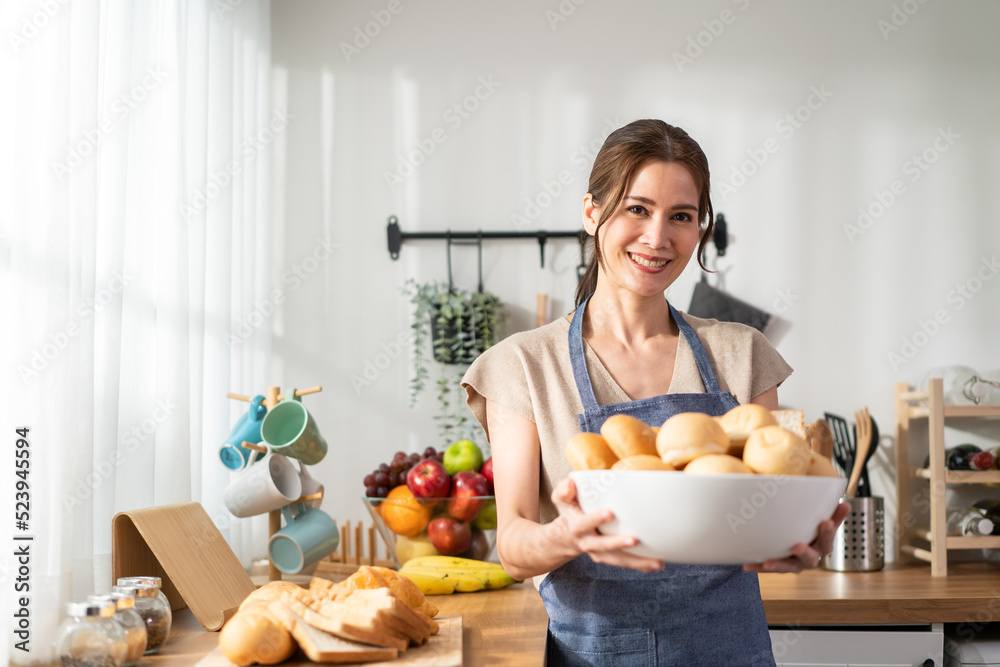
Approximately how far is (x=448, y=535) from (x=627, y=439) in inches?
38.0

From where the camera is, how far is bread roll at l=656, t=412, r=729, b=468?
2.22 ft

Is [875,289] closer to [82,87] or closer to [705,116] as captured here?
[705,116]

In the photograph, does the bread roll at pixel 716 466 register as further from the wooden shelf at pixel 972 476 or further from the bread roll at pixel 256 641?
the wooden shelf at pixel 972 476

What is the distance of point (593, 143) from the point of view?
229 centimetres

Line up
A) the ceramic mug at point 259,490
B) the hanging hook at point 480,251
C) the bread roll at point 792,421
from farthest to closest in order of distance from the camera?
the hanging hook at point 480,251, the ceramic mug at point 259,490, the bread roll at point 792,421

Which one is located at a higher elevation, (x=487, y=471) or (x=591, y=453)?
(x=591, y=453)

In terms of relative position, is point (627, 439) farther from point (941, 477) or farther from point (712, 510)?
point (941, 477)

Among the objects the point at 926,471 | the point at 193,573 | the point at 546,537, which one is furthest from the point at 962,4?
the point at 193,573

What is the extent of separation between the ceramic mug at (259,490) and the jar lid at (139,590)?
45 cm

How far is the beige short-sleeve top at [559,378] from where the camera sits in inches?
40.5

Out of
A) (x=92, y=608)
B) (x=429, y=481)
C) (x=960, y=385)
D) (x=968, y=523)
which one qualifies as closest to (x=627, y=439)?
(x=92, y=608)

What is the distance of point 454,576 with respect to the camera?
4.92ft

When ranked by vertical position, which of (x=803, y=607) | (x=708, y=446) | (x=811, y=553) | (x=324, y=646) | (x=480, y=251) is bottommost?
(x=803, y=607)

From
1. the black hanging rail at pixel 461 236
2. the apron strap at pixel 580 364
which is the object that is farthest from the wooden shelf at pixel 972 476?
the apron strap at pixel 580 364
